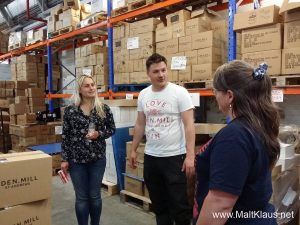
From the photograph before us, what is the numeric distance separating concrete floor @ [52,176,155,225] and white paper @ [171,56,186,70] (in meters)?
1.78

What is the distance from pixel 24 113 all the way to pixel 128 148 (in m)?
3.42

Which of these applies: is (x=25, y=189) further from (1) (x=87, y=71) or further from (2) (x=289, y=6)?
(1) (x=87, y=71)

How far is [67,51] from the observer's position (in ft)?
23.8

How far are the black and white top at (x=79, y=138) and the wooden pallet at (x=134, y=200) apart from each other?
1.27 metres

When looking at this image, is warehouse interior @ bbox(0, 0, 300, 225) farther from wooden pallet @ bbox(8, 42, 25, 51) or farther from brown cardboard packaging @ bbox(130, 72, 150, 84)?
wooden pallet @ bbox(8, 42, 25, 51)

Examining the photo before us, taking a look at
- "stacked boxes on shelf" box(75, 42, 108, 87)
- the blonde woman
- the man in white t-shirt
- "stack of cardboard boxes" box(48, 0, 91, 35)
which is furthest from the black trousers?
"stack of cardboard boxes" box(48, 0, 91, 35)

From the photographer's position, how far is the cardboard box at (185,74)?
3372 millimetres

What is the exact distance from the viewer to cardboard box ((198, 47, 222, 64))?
10.4 ft

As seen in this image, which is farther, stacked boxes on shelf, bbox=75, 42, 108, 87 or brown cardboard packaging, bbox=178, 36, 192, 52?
stacked boxes on shelf, bbox=75, 42, 108, 87

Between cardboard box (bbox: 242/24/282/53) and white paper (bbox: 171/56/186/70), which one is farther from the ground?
cardboard box (bbox: 242/24/282/53)

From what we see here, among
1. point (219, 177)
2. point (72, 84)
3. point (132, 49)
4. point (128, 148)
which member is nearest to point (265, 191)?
point (219, 177)

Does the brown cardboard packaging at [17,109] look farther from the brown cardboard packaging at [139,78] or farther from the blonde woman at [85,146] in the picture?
the blonde woman at [85,146]

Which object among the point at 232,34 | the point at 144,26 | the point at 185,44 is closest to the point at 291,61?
the point at 232,34

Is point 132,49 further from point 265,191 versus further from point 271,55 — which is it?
point 265,191
